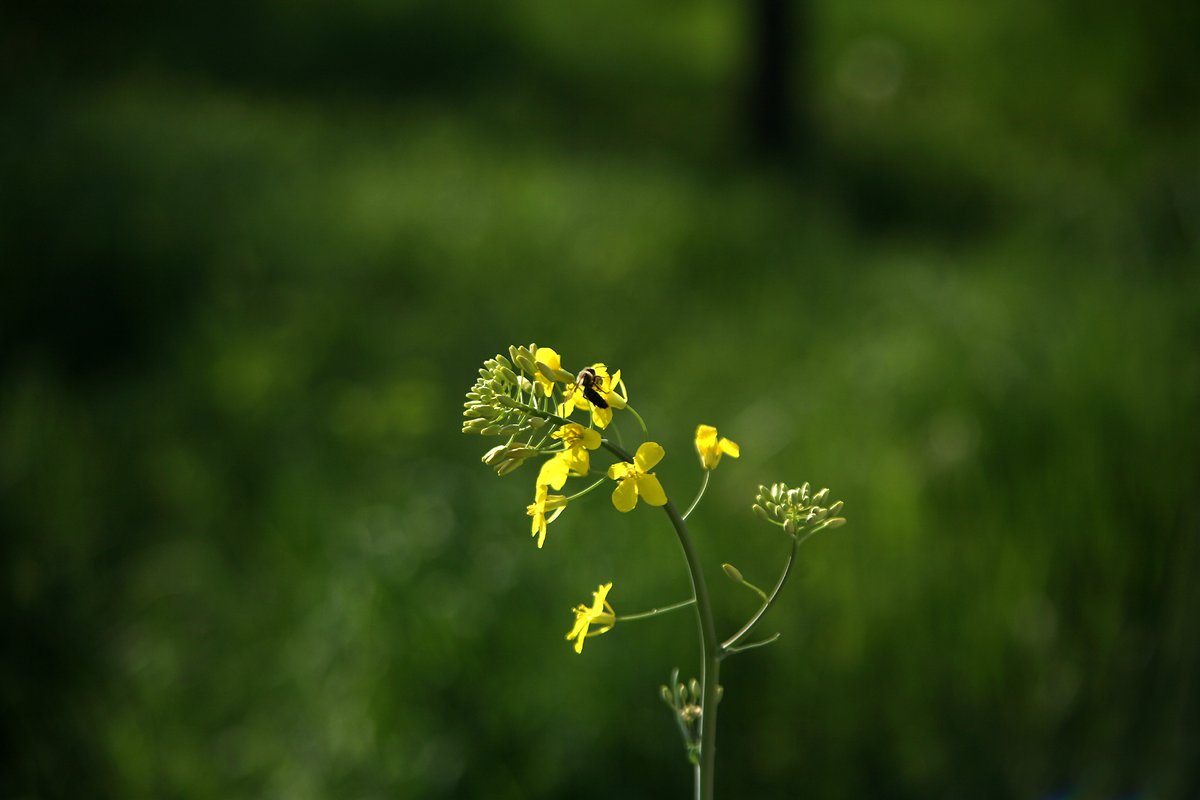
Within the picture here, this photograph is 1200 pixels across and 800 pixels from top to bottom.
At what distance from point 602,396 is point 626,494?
12cm

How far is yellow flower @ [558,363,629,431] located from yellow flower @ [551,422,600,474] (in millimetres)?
19

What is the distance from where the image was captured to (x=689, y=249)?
5070 millimetres

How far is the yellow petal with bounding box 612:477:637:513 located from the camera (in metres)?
0.59

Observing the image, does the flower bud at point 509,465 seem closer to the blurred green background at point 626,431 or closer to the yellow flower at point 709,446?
the yellow flower at point 709,446

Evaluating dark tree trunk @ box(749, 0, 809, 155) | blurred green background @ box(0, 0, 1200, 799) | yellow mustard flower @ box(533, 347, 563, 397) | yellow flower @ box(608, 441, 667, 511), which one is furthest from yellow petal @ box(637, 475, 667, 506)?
dark tree trunk @ box(749, 0, 809, 155)

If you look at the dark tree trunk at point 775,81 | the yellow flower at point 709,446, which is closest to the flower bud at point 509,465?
the yellow flower at point 709,446

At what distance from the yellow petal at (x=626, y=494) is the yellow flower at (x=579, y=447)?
23 millimetres

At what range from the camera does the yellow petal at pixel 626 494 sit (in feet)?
1.93

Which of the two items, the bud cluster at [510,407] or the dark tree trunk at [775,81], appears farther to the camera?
the dark tree trunk at [775,81]

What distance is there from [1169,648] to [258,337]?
10.6 feet

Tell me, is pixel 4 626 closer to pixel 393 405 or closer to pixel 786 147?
pixel 393 405

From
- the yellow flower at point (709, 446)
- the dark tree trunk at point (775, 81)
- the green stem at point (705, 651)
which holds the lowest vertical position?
the green stem at point (705, 651)

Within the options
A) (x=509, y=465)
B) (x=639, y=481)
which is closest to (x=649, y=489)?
(x=639, y=481)

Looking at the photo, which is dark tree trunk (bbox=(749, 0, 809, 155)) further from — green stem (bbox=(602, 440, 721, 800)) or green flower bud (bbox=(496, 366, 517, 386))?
green stem (bbox=(602, 440, 721, 800))
